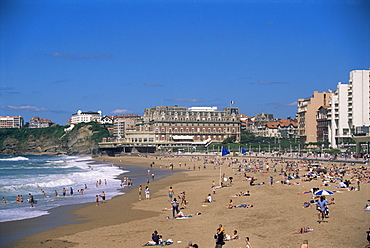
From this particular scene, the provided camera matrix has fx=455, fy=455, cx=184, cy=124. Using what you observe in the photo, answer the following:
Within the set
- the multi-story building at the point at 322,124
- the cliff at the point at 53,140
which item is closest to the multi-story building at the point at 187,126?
the multi-story building at the point at 322,124

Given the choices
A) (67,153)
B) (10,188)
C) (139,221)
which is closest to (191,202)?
(139,221)

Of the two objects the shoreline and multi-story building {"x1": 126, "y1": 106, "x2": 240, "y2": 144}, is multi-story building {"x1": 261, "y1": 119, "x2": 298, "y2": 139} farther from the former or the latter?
the shoreline

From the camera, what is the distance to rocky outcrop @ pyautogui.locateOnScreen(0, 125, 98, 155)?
Result: 162m

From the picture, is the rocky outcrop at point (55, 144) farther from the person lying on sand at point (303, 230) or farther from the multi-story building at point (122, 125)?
the person lying on sand at point (303, 230)

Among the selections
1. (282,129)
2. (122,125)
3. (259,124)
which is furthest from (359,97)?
(122,125)

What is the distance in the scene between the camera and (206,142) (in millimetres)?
120438

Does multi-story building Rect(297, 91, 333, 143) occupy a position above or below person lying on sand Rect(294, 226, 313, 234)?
above

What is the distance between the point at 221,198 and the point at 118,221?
6.89 metres

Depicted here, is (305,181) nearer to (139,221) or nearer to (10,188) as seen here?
(139,221)

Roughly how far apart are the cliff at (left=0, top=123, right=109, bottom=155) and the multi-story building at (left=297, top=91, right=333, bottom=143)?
81589mm

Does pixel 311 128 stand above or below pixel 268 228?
above

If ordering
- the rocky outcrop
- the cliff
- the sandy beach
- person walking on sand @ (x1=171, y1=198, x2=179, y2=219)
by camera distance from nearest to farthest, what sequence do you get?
the sandy beach < person walking on sand @ (x1=171, y1=198, x2=179, y2=219) < the rocky outcrop < the cliff

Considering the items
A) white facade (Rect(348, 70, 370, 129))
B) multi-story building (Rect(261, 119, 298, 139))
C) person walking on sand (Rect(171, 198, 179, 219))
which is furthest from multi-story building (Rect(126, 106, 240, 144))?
person walking on sand (Rect(171, 198, 179, 219))

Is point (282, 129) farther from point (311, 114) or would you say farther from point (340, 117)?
point (340, 117)
